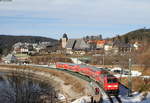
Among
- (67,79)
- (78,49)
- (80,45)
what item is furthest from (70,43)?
(67,79)

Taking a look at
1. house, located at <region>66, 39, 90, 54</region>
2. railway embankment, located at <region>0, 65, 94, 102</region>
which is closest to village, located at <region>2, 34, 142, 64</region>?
house, located at <region>66, 39, 90, 54</region>

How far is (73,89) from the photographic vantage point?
52625 mm

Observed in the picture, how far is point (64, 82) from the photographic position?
6359cm

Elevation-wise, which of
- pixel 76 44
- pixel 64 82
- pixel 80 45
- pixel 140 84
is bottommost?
pixel 64 82

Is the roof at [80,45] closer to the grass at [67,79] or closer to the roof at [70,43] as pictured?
the roof at [70,43]

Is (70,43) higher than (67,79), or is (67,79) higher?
(70,43)

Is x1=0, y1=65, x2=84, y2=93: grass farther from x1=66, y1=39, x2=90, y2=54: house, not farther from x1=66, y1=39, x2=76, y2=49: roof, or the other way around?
x1=66, y1=39, x2=76, y2=49: roof

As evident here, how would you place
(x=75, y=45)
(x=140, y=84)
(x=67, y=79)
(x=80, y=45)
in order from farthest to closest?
(x=75, y=45) < (x=80, y=45) < (x=67, y=79) < (x=140, y=84)

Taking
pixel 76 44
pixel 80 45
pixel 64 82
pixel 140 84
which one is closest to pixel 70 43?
pixel 76 44

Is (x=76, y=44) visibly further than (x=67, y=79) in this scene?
Yes

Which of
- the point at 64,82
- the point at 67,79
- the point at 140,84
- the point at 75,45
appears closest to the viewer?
the point at 140,84

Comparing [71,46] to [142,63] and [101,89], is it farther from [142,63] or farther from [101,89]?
[101,89]

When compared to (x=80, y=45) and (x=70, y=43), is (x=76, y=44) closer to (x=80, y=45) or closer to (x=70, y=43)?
(x=80, y=45)

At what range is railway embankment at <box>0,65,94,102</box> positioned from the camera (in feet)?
150
